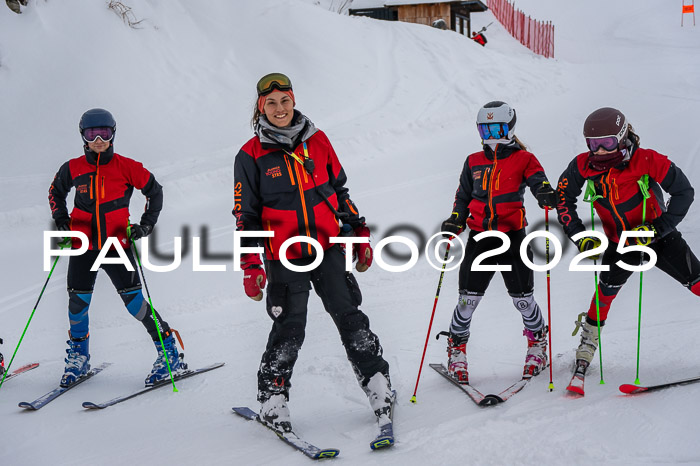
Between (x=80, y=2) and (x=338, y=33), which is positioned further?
(x=338, y=33)

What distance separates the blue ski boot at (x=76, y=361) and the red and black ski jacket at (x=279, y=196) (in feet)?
7.24

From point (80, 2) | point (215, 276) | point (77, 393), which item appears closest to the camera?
point (77, 393)

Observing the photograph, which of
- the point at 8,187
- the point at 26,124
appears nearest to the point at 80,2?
the point at 26,124

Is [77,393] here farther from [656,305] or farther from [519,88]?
[519,88]

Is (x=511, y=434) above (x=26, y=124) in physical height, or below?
below

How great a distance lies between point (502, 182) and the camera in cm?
414

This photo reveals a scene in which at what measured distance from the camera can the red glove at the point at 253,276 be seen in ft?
11.0

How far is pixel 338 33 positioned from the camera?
57.1ft

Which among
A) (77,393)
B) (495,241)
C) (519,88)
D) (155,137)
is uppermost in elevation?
(519,88)

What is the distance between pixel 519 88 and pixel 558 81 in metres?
1.85

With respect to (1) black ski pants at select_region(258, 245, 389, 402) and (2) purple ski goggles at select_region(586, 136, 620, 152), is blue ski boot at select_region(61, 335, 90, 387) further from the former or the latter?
(2) purple ski goggles at select_region(586, 136, 620, 152)

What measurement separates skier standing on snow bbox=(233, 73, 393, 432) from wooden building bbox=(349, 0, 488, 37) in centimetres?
2256

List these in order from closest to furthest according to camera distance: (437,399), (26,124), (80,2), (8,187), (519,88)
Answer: (437,399) < (8,187) < (26,124) < (80,2) < (519,88)

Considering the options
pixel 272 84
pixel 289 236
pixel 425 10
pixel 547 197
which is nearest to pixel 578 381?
pixel 547 197
